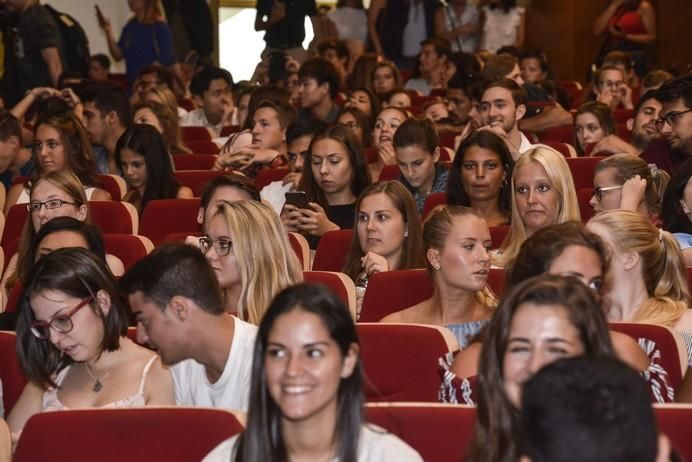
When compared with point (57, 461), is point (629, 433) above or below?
above

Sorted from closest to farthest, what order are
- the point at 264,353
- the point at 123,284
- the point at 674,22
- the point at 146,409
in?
1. the point at 264,353
2. the point at 146,409
3. the point at 123,284
4. the point at 674,22

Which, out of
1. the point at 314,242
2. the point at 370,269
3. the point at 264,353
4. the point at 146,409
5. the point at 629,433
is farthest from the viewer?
the point at 314,242

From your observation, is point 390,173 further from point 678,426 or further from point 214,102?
point 678,426

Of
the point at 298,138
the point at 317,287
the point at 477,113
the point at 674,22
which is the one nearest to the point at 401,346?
the point at 317,287

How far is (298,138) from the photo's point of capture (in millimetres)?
7238

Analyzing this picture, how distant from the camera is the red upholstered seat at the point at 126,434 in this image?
3.15 m

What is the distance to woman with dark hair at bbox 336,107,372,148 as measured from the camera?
819cm

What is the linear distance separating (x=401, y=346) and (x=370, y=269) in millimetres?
1327

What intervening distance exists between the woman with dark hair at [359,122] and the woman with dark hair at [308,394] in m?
5.19

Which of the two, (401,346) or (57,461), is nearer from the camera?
(57,461)

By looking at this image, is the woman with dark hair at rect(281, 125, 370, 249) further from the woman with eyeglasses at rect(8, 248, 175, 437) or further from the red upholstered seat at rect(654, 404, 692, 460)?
the red upholstered seat at rect(654, 404, 692, 460)

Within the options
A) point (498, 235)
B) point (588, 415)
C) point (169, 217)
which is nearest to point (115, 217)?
point (169, 217)

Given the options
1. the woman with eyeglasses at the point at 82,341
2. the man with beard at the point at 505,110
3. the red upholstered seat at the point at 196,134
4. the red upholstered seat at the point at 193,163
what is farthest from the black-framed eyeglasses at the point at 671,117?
the red upholstered seat at the point at 196,134

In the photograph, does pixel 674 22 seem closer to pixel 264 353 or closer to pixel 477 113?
pixel 477 113
